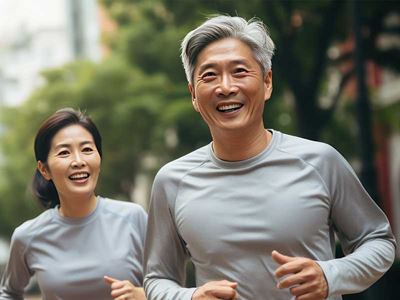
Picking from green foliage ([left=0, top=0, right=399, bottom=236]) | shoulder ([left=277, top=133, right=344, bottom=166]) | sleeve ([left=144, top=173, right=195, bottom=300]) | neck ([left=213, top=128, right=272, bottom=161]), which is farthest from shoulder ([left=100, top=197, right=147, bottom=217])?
green foliage ([left=0, top=0, right=399, bottom=236])

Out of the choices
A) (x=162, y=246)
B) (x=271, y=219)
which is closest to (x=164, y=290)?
(x=162, y=246)

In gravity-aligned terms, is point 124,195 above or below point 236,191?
below

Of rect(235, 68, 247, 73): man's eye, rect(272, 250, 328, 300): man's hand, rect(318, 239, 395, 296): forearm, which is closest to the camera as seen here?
rect(272, 250, 328, 300): man's hand

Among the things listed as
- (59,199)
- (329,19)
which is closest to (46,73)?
(329,19)

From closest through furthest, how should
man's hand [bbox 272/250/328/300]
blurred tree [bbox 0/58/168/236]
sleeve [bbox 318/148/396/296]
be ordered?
man's hand [bbox 272/250/328/300], sleeve [bbox 318/148/396/296], blurred tree [bbox 0/58/168/236]

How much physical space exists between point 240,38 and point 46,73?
2109 centimetres

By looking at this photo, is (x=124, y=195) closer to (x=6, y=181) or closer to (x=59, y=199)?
(x=6, y=181)

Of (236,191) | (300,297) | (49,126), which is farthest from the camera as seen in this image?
(49,126)

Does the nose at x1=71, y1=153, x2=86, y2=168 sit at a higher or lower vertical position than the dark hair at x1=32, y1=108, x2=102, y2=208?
lower

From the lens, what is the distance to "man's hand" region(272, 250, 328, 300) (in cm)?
281

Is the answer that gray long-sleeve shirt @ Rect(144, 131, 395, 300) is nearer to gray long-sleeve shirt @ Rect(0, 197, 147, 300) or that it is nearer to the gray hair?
the gray hair

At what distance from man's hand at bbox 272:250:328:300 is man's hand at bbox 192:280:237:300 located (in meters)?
0.15

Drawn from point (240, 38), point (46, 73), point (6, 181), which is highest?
point (240, 38)

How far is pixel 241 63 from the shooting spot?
3131 millimetres
